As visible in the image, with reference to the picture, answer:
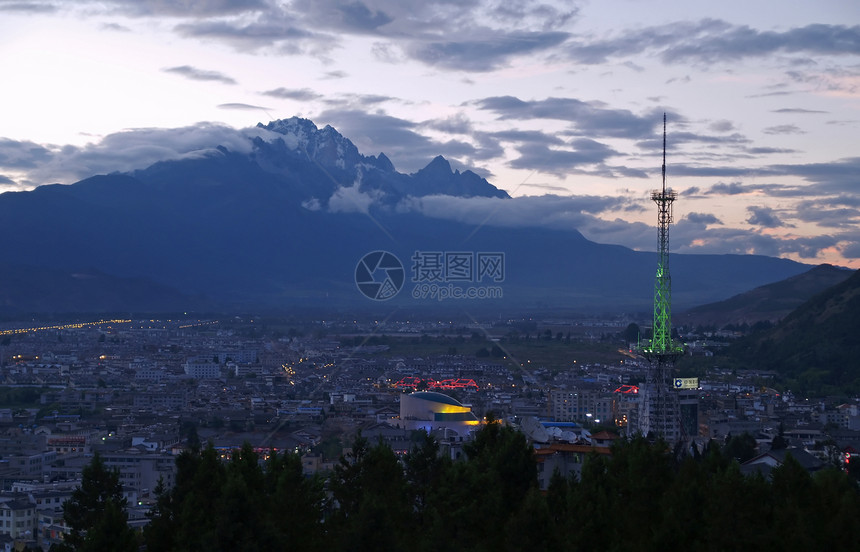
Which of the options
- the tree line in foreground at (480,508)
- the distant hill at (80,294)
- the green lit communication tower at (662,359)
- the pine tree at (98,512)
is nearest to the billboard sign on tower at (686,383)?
the green lit communication tower at (662,359)

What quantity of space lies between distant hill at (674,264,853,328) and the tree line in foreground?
9156 cm

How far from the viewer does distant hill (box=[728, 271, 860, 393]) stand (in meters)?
62.9

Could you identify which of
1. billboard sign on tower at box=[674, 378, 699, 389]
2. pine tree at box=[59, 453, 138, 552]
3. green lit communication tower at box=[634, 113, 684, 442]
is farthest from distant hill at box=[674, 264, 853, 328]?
pine tree at box=[59, 453, 138, 552]

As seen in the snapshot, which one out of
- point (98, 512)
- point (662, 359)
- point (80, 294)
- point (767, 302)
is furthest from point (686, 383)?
point (80, 294)

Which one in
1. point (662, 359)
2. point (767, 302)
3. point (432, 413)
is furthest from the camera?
point (767, 302)

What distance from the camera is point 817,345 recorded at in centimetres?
7038

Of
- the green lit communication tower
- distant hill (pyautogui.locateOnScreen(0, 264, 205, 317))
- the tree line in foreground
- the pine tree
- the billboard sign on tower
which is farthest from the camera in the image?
distant hill (pyautogui.locateOnScreen(0, 264, 205, 317))

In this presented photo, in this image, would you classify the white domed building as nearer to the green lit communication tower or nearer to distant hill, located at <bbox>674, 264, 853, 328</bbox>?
the green lit communication tower

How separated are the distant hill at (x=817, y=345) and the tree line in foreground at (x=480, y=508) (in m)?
43.5

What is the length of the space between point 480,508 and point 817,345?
57298 millimetres

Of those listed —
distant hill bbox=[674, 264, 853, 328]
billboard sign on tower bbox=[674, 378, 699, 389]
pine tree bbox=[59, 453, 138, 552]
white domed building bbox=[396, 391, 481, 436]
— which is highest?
distant hill bbox=[674, 264, 853, 328]

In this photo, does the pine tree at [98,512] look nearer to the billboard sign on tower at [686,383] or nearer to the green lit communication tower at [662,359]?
the green lit communication tower at [662,359]

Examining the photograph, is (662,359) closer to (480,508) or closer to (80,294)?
(480,508)

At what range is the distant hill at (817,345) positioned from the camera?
62.9m
